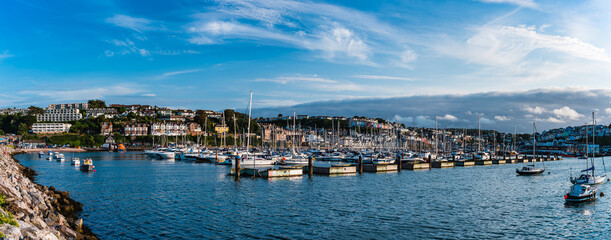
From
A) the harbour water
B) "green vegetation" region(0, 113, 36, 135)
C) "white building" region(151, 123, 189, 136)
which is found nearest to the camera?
the harbour water

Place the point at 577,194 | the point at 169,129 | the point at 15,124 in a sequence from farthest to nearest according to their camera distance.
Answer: the point at 169,129, the point at 15,124, the point at 577,194

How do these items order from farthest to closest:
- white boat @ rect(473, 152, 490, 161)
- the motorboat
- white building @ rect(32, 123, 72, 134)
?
white building @ rect(32, 123, 72, 134)
white boat @ rect(473, 152, 490, 161)
the motorboat

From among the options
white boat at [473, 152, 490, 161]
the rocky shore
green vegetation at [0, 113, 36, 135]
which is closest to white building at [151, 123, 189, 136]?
green vegetation at [0, 113, 36, 135]

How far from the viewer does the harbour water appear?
22.2 m

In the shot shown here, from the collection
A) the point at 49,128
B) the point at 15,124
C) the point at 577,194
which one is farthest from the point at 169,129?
the point at 577,194

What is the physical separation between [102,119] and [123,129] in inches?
830

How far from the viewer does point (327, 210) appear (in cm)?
2825

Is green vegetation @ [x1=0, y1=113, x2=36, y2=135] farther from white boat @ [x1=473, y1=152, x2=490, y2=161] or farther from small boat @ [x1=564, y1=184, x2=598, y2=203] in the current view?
small boat @ [x1=564, y1=184, x2=598, y2=203]

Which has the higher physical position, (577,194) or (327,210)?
(577,194)

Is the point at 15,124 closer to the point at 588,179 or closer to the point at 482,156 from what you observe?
the point at 482,156

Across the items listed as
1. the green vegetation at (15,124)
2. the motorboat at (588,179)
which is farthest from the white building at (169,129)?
the motorboat at (588,179)

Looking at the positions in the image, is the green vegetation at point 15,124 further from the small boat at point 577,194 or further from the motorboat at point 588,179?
the small boat at point 577,194

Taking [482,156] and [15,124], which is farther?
[15,124]

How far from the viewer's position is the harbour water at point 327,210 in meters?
22.2
